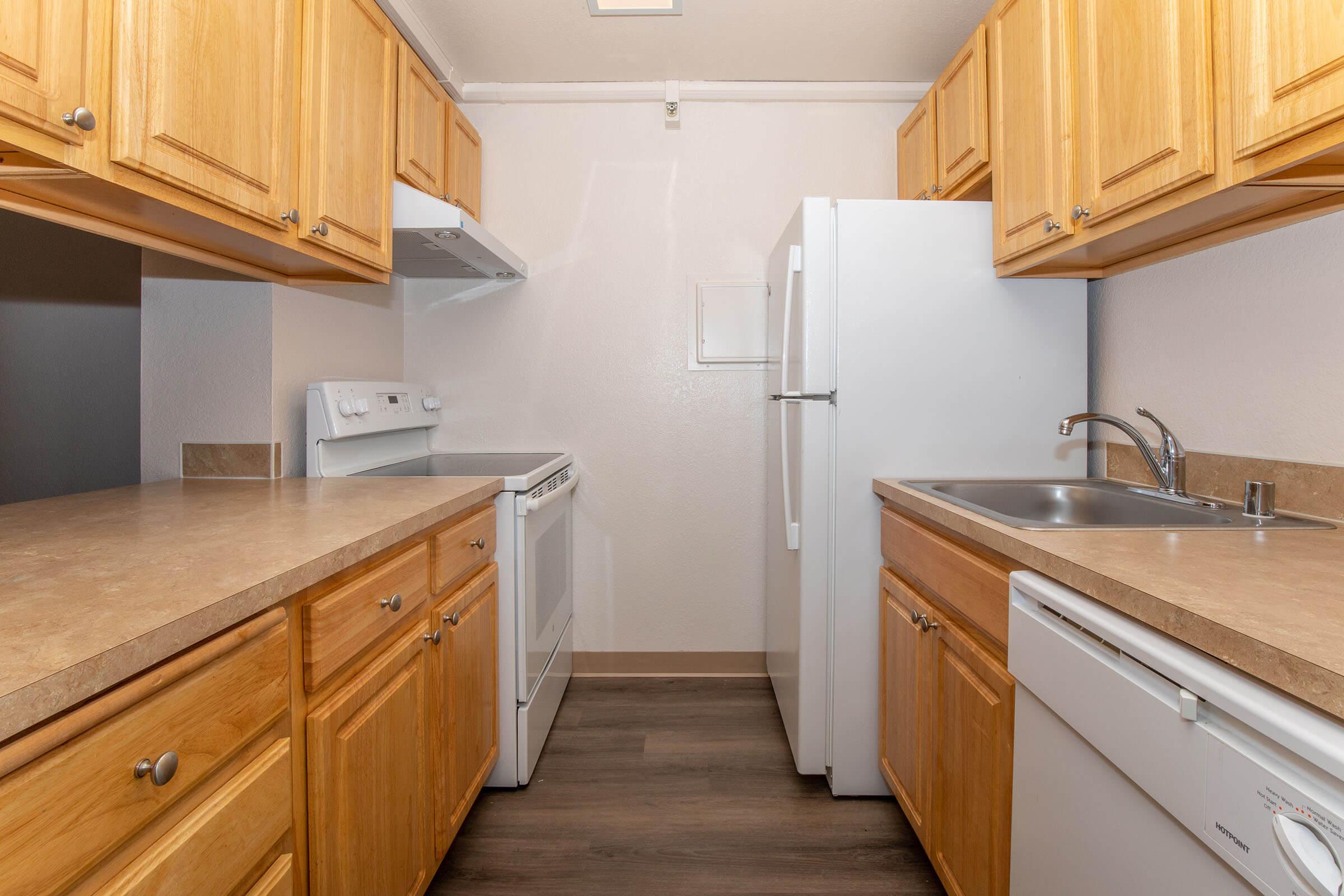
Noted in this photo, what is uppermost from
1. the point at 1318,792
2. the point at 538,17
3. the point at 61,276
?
the point at 538,17

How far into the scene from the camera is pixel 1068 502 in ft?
5.82

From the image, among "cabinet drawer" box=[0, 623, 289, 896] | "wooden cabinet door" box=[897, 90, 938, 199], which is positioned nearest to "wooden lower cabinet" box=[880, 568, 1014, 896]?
"cabinet drawer" box=[0, 623, 289, 896]

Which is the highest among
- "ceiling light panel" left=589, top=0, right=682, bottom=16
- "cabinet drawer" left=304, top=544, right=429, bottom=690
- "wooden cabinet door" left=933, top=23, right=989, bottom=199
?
"ceiling light panel" left=589, top=0, right=682, bottom=16

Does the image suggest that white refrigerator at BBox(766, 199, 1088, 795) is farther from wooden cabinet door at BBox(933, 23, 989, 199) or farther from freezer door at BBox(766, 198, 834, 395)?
wooden cabinet door at BBox(933, 23, 989, 199)

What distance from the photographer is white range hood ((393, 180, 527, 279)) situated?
1.91m

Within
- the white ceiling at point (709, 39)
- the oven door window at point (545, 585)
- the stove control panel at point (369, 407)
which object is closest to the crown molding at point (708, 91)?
the white ceiling at point (709, 39)

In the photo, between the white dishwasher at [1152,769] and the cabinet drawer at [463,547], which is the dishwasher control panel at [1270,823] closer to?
the white dishwasher at [1152,769]

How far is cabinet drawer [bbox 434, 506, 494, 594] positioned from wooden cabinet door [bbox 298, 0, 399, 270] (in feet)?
2.41

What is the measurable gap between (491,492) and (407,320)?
128 centimetres

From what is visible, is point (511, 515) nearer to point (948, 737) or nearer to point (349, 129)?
point (349, 129)

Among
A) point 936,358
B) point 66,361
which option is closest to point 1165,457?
point 936,358

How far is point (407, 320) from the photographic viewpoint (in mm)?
2754

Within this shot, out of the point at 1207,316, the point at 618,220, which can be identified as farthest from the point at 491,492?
the point at 1207,316

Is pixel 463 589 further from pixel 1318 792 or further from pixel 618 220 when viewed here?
pixel 618 220
